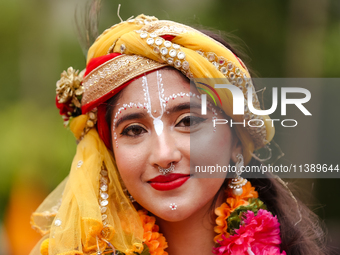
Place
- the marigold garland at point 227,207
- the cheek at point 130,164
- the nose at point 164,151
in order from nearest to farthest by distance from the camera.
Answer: the nose at point 164,151 → the cheek at point 130,164 → the marigold garland at point 227,207

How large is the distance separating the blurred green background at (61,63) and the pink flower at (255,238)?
2.70 metres

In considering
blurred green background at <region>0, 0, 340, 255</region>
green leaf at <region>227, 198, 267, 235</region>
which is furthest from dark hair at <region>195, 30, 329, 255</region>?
blurred green background at <region>0, 0, 340, 255</region>

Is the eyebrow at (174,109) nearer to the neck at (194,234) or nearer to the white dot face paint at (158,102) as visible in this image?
the white dot face paint at (158,102)

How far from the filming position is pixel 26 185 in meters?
6.38

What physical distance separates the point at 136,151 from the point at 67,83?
0.74 m

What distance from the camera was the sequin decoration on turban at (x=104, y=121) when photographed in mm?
2113

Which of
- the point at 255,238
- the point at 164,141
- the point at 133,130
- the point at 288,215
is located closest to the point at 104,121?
the point at 133,130

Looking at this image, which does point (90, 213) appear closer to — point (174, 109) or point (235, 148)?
point (174, 109)

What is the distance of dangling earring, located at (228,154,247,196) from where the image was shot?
93.9 inches

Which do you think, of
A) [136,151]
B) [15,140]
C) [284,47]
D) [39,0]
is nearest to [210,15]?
[284,47]

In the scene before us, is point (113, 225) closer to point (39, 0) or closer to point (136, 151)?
point (136, 151)

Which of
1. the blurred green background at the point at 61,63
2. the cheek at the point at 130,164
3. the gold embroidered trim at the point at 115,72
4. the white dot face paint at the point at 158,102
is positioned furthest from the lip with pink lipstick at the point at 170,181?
the blurred green background at the point at 61,63

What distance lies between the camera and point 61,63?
7016 mm

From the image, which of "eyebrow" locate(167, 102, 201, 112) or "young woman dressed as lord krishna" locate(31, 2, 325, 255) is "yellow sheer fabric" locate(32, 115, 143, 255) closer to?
"young woman dressed as lord krishna" locate(31, 2, 325, 255)
